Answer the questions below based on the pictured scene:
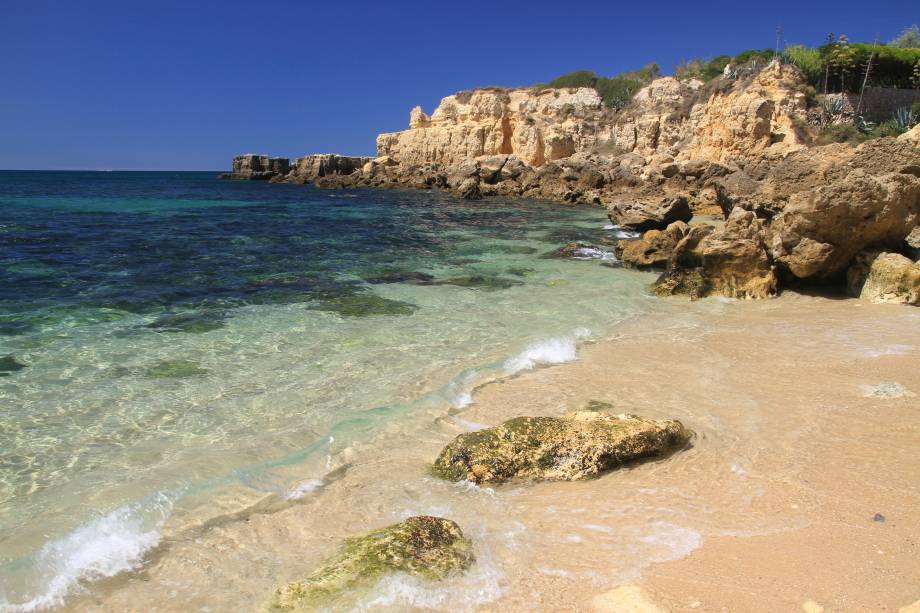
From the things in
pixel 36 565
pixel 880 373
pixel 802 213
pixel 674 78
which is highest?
pixel 674 78

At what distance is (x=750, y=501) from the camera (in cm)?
387

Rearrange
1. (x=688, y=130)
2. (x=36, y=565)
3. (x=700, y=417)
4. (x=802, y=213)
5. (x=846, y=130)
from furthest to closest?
(x=688, y=130), (x=846, y=130), (x=802, y=213), (x=700, y=417), (x=36, y=565)

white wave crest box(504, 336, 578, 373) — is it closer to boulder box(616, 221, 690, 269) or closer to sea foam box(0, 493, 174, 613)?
sea foam box(0, 493, 174, 613)

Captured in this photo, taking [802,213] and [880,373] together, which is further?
[802,213]

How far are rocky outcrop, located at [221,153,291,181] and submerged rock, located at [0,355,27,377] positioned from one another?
7229 centimetres

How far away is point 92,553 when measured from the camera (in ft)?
11.8

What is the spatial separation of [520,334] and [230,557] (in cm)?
558

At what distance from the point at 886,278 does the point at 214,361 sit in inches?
418

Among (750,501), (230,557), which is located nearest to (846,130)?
(750,501)

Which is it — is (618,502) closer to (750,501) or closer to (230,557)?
(750,501)

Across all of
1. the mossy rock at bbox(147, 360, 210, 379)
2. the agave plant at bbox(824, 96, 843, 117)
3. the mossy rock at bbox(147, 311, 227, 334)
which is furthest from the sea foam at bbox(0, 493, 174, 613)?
the agave plant at bbox(824, 96, 843, 117)

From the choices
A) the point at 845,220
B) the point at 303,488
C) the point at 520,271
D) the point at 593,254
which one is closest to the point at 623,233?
the point at 593,254

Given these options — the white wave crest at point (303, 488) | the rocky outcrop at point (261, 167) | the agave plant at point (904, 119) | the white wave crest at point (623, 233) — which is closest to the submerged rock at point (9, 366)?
the white wave crest at point (303, 488)

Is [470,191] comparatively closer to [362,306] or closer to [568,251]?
[568,251]
